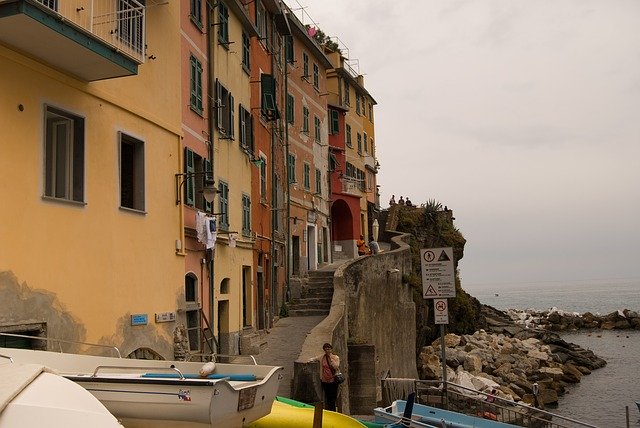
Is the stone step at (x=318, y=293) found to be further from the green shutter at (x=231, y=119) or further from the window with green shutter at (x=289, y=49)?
the window with green shutter at (x=289, y=49)

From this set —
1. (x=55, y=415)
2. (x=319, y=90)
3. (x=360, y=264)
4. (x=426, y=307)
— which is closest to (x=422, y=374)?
(x=426, y=307)

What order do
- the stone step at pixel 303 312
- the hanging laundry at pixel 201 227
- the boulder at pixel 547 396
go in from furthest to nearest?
1. the boulder at pixel 547 396
2. the stone step at pixel 303 312
3. the hanging laundry at pixel 201 227

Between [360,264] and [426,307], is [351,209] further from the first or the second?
[360,264]

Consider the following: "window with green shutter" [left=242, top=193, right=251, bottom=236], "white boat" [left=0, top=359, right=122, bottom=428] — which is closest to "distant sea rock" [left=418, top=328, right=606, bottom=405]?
"window with green shutter" [left=242, top=193, right=251, bottom=236]

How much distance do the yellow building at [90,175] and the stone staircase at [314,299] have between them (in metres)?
10.3

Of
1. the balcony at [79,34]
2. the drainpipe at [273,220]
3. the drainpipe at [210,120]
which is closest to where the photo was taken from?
the balcony at [79,34]

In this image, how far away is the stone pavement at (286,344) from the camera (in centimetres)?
1582

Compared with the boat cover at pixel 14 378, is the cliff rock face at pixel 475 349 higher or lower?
lower

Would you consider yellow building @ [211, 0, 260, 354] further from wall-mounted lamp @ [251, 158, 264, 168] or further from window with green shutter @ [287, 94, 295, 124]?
window with green shutter @ [287, 94, 295, 124]

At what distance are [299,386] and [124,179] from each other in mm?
5178

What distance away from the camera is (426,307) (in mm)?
35656

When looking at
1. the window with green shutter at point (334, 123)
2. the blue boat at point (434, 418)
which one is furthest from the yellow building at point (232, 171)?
the window with green shutter at point (334, 123)

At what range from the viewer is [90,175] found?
38.1 feet

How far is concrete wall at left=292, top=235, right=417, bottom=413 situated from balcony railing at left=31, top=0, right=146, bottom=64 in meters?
6.64
